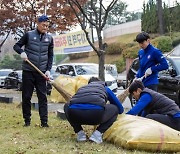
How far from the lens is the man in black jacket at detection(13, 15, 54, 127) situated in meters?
6.91

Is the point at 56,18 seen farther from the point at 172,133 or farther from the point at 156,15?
the point at 156,15

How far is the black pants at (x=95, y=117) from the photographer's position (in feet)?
17.6

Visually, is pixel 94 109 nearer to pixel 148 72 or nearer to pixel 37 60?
pixel 148 72

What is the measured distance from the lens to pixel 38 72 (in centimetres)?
691

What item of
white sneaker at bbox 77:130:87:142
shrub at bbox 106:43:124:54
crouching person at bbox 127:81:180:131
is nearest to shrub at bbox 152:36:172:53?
shrub at bbox 106:43:124:54

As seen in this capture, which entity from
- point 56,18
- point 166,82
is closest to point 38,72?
point 166,82

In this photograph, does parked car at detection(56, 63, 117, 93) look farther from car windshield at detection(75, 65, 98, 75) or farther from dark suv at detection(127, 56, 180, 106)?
dark suv at detection(127, 56, 180, 106)

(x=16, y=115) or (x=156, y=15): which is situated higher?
(x=156, y=15)

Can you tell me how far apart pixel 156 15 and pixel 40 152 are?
126 ft

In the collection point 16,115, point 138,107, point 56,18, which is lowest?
point 16,115

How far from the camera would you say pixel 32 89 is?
702cm

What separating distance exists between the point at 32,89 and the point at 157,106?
221cm

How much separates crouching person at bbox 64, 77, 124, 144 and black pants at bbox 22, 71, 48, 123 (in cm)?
138

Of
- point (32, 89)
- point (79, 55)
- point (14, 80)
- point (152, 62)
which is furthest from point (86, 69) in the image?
point (79, 55)
